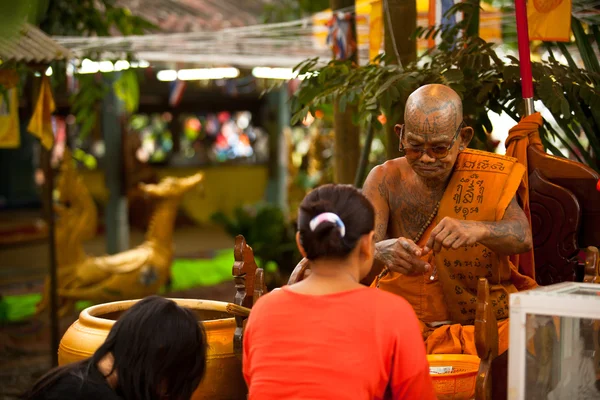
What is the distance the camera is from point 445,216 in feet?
9.43

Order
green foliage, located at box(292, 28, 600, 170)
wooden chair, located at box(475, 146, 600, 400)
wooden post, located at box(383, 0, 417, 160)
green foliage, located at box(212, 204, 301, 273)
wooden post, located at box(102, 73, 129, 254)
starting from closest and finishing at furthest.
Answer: wooden chair, located at box(475, 146, 600, 400)
green foliage, located at box(292, 28, 600, 170)
wooden post, located at box(383, 0, 417, 160)
green foliage, located at box(212, 204, 301, 273)
wooden post, located at box(102, 73, 129, 254)

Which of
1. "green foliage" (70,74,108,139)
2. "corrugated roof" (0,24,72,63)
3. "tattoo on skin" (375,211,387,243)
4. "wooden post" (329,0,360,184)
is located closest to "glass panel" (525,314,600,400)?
"tattoo on skin" (375,211,387,243)

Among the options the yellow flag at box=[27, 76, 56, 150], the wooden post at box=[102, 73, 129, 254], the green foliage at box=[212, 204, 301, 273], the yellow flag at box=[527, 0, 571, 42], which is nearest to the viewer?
the yellow flag at box=[527, 0, 571, 42]

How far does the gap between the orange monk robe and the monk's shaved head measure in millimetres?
207

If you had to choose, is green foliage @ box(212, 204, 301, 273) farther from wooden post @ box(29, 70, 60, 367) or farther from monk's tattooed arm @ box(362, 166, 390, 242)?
monk's tattooed arm @ box(362, 166, 390, 242)

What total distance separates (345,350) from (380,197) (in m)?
1.12

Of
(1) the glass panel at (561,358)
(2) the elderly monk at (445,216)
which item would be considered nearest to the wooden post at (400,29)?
(2) the elderly monk at (445,216)

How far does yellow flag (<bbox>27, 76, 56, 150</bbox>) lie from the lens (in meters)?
4.78

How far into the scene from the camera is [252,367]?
2104 mm

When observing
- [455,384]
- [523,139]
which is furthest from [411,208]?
[455,384]

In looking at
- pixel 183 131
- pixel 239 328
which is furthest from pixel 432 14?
pixel 183 131

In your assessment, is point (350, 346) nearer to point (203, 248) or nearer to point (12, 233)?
point (12, 233)

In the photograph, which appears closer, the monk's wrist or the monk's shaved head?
the monk's wrist

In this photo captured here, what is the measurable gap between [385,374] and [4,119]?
3.99 meters
